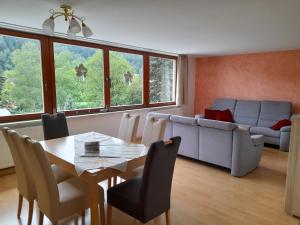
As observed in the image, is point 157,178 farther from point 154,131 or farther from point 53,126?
point 53,126

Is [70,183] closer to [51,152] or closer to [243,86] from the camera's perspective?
[51,152]

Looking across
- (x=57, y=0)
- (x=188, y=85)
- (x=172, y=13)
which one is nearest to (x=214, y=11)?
(x=172, y=13)

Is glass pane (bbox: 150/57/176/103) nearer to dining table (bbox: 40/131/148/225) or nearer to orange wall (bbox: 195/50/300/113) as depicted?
orange wall (bbox: 195/50/300/113)

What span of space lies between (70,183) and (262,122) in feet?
15.5

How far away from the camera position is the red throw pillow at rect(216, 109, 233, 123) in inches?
208

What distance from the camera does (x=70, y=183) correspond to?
2.00 metres

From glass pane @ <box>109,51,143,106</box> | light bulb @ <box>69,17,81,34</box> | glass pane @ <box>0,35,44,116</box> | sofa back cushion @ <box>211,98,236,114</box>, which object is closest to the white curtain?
sofa back cushion @ <box>211,98,236,114</box>

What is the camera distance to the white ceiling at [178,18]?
219 cm

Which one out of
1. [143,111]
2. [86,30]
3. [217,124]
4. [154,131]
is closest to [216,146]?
[217,124]

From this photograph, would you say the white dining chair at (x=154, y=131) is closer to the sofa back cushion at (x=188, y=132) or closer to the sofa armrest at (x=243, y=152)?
the sofa back cushion at (x=188, y=132)

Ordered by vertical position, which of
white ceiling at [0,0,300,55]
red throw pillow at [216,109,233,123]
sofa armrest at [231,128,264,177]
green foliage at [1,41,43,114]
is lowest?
sofa armrest at [231,128,264,177]

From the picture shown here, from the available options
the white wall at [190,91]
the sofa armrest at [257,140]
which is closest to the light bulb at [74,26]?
the sofa armrest at [257,140]

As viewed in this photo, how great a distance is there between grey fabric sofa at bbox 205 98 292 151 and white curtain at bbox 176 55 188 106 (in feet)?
3.17

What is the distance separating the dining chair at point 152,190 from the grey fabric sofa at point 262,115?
11.6ft
